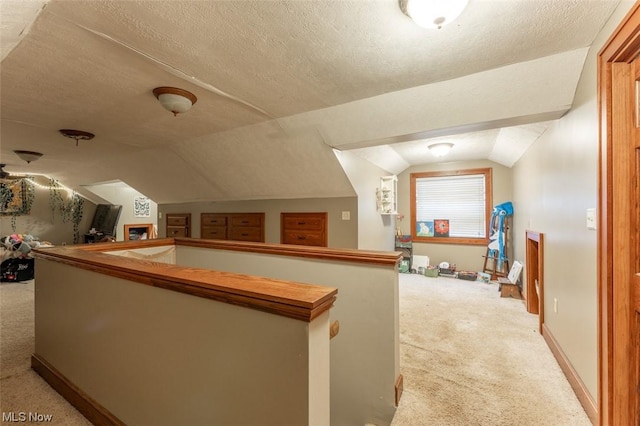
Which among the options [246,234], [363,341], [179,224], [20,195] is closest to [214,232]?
[246,234]

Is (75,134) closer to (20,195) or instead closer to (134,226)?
(134,226)

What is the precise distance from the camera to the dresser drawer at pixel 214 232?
197 inches

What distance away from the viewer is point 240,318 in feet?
3.13

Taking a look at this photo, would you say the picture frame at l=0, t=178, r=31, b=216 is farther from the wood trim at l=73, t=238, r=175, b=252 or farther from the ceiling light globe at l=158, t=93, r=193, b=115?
the ceiling light globe at l=158, t=93, r=193, b=115

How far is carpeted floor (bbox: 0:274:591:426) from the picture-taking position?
1651 millimetres

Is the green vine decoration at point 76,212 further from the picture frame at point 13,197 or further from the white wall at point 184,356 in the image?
the white wall at point 184,356

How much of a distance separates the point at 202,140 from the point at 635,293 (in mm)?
4107

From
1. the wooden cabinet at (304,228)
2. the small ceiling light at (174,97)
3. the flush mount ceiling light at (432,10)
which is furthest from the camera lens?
the wooden cabinet at (304,228)

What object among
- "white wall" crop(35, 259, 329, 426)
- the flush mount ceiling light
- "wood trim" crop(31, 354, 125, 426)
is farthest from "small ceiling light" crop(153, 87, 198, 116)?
"wood trim" crop(31, 354, 125, 426)

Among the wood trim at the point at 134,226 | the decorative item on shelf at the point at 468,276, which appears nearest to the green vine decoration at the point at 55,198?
the wood trim at the point at 134,226

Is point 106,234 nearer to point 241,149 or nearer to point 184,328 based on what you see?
point 241,149

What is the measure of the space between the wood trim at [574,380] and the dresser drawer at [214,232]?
4.67m

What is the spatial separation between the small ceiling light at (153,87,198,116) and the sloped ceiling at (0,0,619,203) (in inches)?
3.0

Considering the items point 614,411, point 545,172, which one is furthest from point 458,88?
point 614,411
